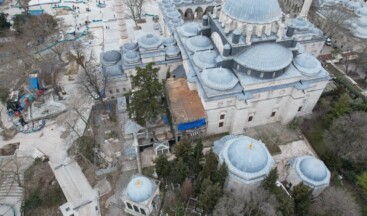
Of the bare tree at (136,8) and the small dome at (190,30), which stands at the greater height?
the small dome at (190,30)

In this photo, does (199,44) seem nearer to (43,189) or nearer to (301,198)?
(301,198)

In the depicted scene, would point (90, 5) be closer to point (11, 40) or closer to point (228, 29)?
point (11, 40)

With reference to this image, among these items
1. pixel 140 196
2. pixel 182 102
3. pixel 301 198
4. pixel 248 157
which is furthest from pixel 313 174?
pixel 140 196

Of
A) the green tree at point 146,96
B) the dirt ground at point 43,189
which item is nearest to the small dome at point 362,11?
the green tree at point 146,96

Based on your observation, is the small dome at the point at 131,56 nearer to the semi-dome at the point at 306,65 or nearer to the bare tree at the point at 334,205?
the semi-dome at the point at 306,65

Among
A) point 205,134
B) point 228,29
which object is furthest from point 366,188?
point 228,29
